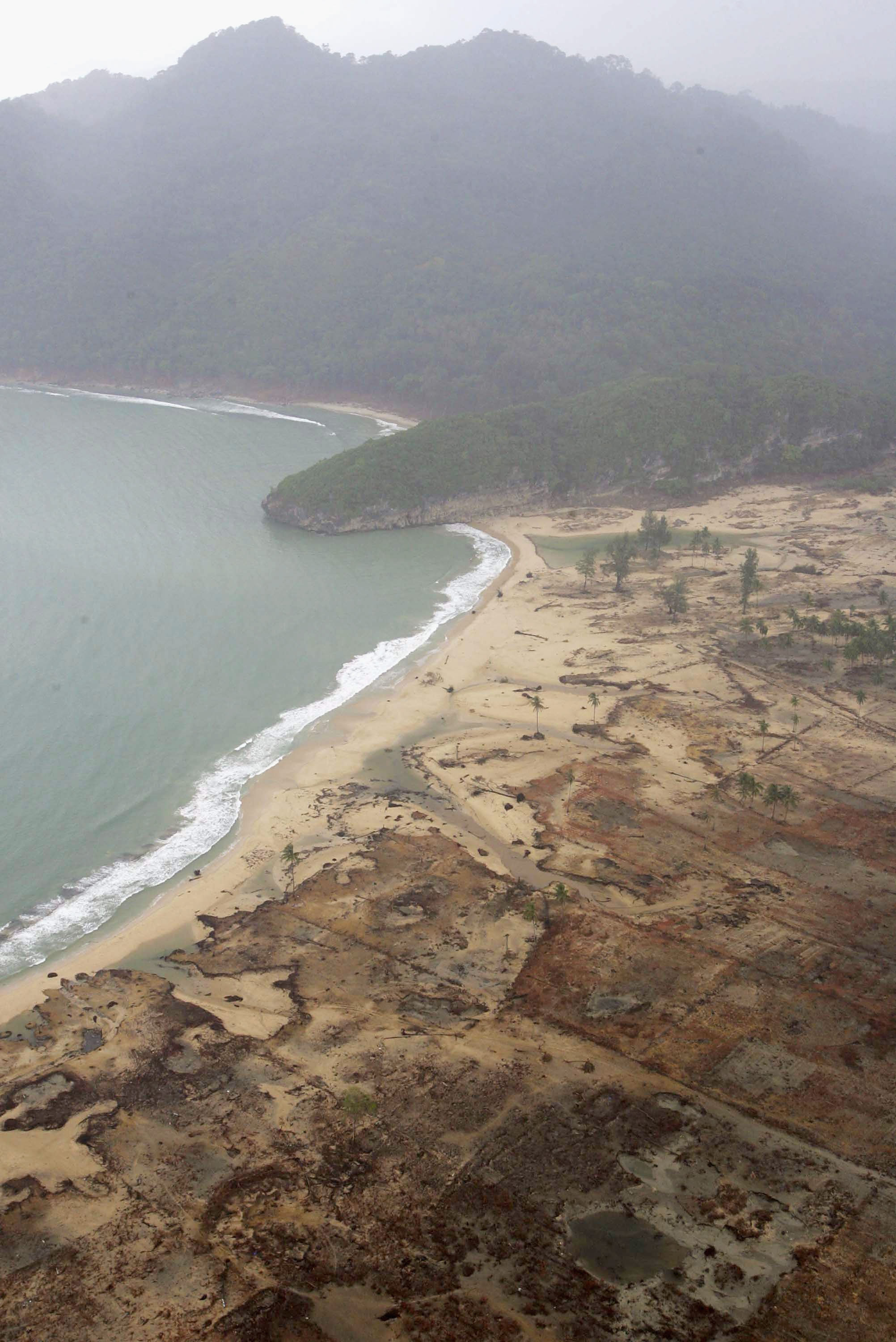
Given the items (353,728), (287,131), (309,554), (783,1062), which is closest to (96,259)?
(287,131)

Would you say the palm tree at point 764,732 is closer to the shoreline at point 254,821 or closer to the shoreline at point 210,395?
the shoreline at point 254,821

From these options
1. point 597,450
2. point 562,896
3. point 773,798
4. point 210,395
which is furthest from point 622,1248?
point 210,395

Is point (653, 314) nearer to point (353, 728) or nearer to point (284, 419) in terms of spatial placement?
point (284, 419)

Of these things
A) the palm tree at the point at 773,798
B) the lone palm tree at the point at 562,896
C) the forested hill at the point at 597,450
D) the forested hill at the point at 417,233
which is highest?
the forested hill at the point at 417,233

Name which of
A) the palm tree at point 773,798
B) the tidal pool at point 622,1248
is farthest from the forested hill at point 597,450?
the tidal pool at point 622,1248

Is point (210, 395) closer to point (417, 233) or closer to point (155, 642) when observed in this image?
point (417, 233)

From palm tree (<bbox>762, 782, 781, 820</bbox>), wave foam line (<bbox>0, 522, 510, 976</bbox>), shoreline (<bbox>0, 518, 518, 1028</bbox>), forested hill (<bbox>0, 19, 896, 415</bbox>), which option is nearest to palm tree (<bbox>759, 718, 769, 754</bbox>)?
palm tree (<bbox>762, 782, 781, 820</bbox>)
